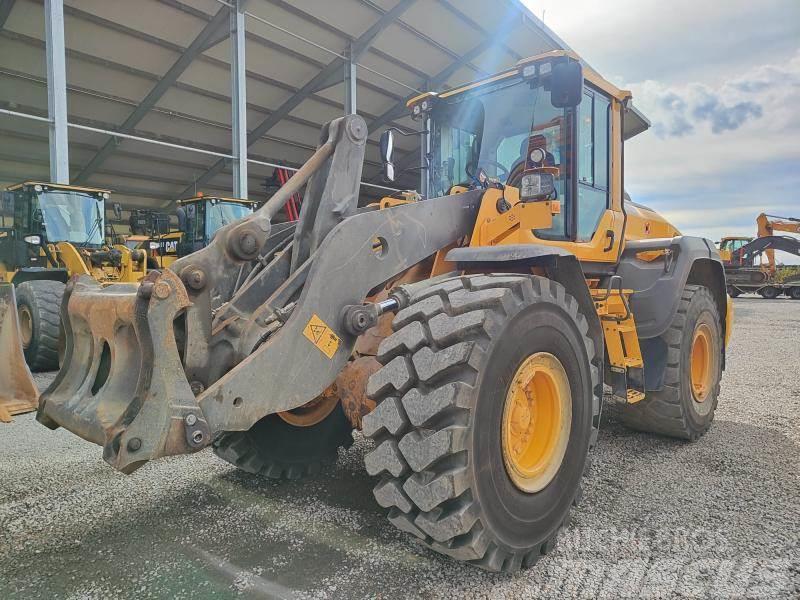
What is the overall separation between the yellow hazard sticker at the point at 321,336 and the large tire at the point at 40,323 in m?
6.32

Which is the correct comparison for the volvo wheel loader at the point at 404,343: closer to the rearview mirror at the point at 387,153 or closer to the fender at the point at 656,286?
the rearview mirror at the point at 387,153

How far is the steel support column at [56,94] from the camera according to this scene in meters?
10.6

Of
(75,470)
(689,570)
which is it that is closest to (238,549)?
(75,470)

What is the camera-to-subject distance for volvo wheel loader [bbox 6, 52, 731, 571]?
7.18ft

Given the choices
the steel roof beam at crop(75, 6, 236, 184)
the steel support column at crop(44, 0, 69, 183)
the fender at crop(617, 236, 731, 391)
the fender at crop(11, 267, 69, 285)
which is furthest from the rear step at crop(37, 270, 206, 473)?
the steel roof beam at crop(75, 6, 236, 184)

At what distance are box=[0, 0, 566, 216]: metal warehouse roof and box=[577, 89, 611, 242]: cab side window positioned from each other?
12.3 meters

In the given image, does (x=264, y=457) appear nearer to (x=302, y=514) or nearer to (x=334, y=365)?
(x=302, y=514)

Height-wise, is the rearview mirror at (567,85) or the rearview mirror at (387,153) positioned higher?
the rearview mirror at (567,85)

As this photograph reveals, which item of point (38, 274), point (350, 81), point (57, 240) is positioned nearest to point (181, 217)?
point (57, 240)

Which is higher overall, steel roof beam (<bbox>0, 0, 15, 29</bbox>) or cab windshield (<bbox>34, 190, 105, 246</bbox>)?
steel roof beam (<bbox>0, 0, 15, 29</bbox>)

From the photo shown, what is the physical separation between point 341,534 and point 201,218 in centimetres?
1080

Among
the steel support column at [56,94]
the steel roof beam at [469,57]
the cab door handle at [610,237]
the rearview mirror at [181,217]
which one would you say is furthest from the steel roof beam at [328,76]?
the cab door handle at [610,237]

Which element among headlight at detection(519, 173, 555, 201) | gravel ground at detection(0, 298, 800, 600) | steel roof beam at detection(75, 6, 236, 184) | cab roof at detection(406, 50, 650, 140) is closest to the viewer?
gravel ground at detection(0, 298, 800, 600)

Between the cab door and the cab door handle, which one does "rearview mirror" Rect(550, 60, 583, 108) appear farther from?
the cab door handle
